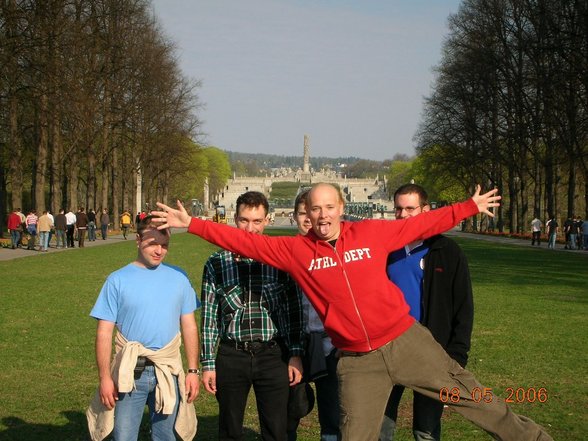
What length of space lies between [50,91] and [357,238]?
93.8ft

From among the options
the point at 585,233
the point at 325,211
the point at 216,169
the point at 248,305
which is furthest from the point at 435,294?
the point at 216,169

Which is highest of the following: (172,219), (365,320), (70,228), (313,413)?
(172,219)

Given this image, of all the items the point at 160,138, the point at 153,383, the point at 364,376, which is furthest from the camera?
the point at 160,138

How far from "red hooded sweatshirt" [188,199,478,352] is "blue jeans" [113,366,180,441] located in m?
0.99

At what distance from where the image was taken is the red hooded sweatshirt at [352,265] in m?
4.75

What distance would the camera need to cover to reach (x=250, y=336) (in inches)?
209

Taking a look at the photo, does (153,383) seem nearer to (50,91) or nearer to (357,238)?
(357,238)

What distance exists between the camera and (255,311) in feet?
17.5

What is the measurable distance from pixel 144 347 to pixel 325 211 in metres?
1.41

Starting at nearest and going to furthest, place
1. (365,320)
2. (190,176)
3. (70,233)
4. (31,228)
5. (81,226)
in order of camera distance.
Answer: (365,320) < (31,228) < (70,233) < (81,226) < (190,176)

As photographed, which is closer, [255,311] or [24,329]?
[255,311]

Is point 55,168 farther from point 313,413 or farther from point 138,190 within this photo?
point 313,413

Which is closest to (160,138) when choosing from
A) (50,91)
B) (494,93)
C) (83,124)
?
(83,124)

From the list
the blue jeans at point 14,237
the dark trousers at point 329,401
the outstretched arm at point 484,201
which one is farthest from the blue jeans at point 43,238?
the outstretched arm at point 484,201
